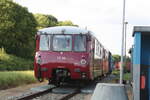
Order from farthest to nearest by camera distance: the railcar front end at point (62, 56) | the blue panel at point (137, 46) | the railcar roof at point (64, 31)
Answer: the railcar roof at point (64, 31) < the railcar front end at point (62, 56) < the blue panel at point (137, 46)

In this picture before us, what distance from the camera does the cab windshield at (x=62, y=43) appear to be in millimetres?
20094

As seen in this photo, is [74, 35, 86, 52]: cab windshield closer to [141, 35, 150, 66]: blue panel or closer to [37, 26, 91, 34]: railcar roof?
[37, 26, 91, 34]: railcar roof

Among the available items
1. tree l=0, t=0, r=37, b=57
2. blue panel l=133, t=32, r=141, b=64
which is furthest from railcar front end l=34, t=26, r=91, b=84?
tree l=0, t=0, r=37, b=57

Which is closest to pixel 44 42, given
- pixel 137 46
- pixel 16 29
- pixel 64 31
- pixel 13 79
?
pixel 64 31

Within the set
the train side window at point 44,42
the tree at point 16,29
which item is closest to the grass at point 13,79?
the train side window at point 44,42

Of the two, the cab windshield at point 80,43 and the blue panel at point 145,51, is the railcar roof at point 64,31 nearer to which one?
the cab windshield at point 80,43

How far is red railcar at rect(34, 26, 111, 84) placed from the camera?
64.9 ft

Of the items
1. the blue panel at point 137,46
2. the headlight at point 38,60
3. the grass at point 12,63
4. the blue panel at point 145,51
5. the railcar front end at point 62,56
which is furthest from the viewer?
the grass at point 12,63

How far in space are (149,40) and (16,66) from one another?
1961 inches

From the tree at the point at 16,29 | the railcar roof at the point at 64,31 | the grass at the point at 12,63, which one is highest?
the tree at the point at 16,29

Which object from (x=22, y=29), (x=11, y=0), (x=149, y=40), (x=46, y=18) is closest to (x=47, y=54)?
(x=149, y=40)

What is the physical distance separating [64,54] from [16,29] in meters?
49.4

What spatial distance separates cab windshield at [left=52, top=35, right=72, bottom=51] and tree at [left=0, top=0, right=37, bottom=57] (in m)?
46.5

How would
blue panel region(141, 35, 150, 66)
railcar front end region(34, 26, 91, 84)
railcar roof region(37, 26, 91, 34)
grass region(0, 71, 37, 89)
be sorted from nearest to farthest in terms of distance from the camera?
blue panel region(141, 35, 150, 66) < railcar front end region(34, 26, 91, 84) < railcar roof region(37, 26, 91, 34) < grass region(0, 71, 37, 89)
